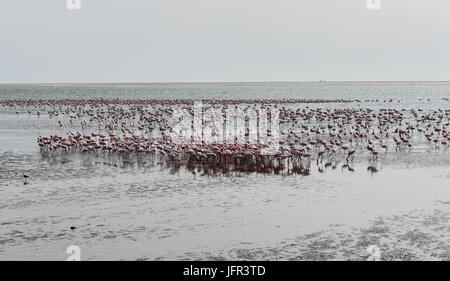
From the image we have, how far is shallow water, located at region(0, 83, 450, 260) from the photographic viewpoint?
13.1 m

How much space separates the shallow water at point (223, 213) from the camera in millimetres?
13117

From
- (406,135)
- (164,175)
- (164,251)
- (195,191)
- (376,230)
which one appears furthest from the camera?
(406,135)

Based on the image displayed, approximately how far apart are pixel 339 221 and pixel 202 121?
31045mm

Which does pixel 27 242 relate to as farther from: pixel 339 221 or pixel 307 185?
pixel 307 185

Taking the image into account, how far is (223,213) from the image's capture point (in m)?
16.5

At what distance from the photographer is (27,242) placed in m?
13.7

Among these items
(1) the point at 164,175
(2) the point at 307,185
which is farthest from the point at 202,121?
(2) the point at 307,185

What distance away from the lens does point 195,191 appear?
19.6 metres

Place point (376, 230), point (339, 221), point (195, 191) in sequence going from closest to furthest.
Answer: point (376, 230) → point (339, 221) → point (195, 191)
